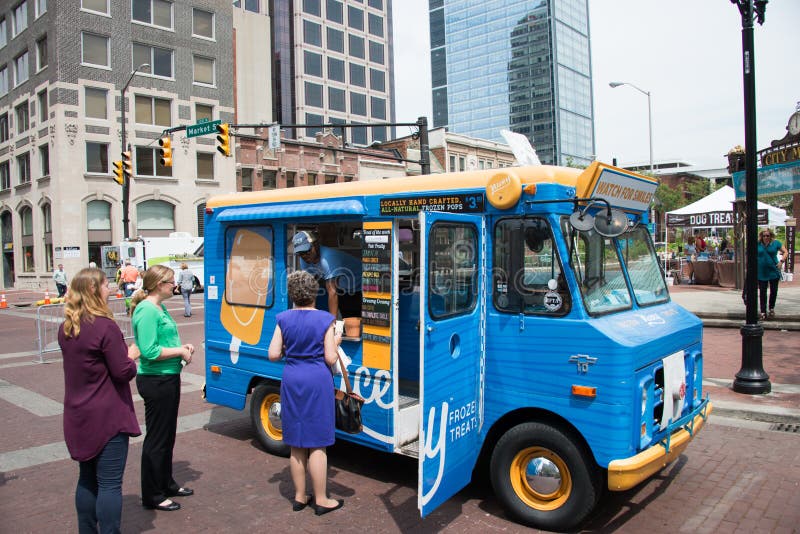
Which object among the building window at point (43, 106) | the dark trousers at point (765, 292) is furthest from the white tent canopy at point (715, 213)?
the building window at point (43, 106)

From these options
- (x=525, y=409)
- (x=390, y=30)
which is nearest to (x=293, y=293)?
(x=525, y=409)

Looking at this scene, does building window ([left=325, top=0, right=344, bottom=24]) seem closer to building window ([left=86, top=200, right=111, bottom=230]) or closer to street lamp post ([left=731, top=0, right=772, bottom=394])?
building window ([left=86, top=200, right=111, bottom=230])

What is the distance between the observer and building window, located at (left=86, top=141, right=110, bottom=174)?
34469mm

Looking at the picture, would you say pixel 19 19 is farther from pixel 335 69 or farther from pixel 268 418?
pixel 268 418

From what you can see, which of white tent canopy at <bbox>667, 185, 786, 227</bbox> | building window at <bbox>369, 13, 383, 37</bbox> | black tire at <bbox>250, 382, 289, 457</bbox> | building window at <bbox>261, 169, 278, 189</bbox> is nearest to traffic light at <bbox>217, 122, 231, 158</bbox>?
black tire at <bbox>250, 382, 289, 457</bbox>

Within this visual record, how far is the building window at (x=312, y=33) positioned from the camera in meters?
65.6

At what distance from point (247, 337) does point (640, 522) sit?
3861 millimetres

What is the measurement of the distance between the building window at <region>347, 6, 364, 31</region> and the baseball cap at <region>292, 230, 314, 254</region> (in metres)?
69.9

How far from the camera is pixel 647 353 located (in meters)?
4.04

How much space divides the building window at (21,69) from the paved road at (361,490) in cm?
3830

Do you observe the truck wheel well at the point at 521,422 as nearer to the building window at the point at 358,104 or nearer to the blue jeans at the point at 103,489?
the blue jeans at the point at 103,489

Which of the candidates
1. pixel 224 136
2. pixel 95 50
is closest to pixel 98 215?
pixel 95 50

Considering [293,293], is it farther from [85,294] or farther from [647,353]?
[647,353]

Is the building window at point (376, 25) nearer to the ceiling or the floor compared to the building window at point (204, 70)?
nearer to the ceiling
